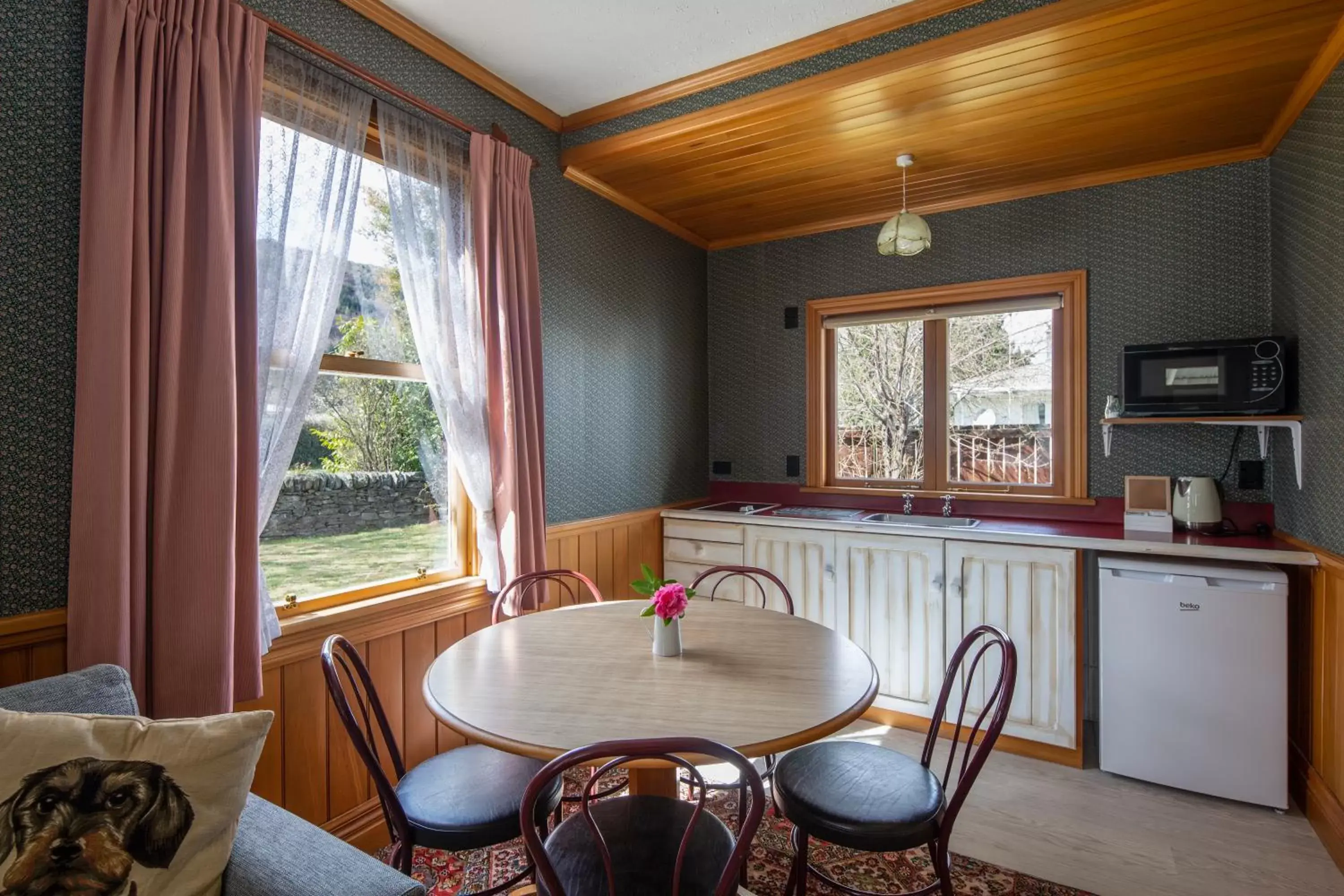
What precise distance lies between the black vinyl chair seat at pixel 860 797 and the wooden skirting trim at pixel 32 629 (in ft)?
5.68

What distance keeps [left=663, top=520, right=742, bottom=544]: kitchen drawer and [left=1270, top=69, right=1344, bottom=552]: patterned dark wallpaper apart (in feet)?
7.28

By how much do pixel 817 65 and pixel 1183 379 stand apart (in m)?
1.94

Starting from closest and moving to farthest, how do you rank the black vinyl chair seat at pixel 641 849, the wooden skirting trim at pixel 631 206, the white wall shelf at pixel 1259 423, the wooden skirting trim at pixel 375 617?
the black vinyl chair seat at pixel 641 849
the wooden skirting trim at pixel 375 617
the white wall shelf at pixel 1259 423
the wooden skirting trim at pixel 631 206

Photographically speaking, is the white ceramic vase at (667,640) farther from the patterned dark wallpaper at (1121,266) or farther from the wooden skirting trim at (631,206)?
the patterned dark wallpaper at (1121,266)

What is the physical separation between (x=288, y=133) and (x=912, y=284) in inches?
115

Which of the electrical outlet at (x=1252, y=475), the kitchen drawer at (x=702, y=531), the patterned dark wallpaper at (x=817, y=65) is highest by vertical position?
the patterned dark wallpaper at (x=817, y=65)

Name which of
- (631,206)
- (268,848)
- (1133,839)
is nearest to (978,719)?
(1133,839)

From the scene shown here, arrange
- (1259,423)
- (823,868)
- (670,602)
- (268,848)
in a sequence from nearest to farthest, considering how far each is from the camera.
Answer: (268,848) < (670,602) < (823,868) < (1259,423)

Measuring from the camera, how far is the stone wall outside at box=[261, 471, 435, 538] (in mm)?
2027

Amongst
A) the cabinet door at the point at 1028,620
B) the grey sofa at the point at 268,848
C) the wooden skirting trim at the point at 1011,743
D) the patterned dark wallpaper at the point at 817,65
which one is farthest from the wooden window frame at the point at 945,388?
the grey sofa at the point at 268,848

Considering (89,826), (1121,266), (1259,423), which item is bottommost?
(89,826)

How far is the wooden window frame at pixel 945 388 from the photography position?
3203 mm

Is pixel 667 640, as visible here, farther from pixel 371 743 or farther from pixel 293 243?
pixel 293 243

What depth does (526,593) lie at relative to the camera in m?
2.63
